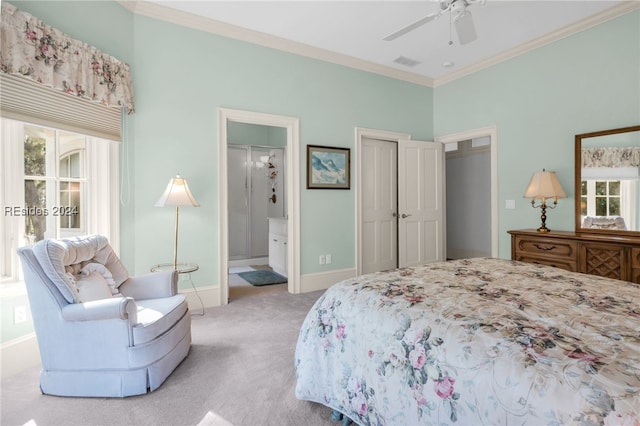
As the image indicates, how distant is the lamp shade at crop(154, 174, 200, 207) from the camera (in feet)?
9.82

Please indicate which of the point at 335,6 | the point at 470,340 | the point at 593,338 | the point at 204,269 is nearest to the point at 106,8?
the point at 335,6

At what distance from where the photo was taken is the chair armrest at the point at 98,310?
183 cm

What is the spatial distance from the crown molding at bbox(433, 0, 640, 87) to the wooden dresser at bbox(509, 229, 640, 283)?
2098 millimetres

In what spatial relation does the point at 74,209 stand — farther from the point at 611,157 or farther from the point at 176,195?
the point at 611,157

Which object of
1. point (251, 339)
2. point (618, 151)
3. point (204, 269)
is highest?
point (618, 151)

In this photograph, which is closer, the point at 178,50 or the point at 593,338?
the point at 593,338

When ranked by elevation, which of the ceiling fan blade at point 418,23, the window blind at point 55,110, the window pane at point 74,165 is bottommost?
the window pane at point 74,165

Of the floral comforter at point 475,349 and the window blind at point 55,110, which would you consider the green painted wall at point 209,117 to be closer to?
the window blind at point 55,110

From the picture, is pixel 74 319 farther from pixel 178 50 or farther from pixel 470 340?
pixel 178 50

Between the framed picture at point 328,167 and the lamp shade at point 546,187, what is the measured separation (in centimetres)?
207

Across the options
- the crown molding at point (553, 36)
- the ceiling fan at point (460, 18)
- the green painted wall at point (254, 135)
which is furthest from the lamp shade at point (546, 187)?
the green painted wall at point (254, 135)

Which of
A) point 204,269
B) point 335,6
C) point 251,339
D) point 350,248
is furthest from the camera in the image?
point 350,248

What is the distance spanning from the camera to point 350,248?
441cm

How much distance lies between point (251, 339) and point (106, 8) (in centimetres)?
305
